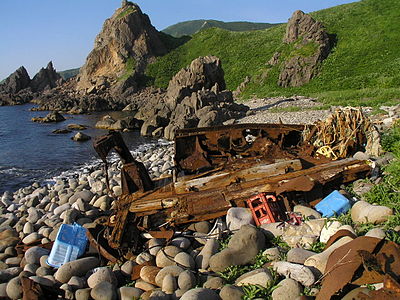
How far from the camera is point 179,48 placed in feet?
258

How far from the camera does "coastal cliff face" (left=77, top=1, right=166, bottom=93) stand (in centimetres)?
7026

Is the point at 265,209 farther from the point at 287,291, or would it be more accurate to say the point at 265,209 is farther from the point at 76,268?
the point at 76,268

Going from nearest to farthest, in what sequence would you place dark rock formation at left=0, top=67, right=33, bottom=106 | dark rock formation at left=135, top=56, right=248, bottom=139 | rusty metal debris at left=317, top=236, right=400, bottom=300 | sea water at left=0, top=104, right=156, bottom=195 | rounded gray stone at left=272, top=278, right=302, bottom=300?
rusty metal debris at left=317, top=236, right=400, bottom=300, rounded gray stone at left=272, top=278, right=302, bottom=300, sea water at left=0, top=104, right=156, bottom=195, dark rock formation at left=135, top=56, right=248, bottom=139, dark rock formation at left=0, top=67, right=33, bottom=106

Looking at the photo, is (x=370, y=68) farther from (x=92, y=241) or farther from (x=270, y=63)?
(x=92, y=241)

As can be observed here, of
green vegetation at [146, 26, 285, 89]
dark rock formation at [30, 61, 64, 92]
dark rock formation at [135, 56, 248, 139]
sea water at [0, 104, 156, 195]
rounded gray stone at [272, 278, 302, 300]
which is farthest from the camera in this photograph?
dark rock formation at [30, 61, 64, 92]

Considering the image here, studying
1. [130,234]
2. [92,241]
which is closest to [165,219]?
[130,234]

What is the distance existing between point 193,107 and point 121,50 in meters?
53.8

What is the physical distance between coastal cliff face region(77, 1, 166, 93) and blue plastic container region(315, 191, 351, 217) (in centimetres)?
6689

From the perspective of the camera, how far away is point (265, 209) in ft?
16.8

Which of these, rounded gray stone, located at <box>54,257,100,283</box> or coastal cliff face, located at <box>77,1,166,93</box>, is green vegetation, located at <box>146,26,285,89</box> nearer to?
coastal cliff face, located at <box>77,1,166,93</box>

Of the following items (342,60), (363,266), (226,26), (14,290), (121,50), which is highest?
(226,26)

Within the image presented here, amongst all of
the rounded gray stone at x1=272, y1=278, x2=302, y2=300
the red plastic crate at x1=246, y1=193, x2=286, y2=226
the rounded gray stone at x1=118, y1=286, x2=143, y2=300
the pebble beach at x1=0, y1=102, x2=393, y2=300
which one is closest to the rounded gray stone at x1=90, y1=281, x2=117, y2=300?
the pebble beach at x1=0, y1=102, x2=393, y2=300

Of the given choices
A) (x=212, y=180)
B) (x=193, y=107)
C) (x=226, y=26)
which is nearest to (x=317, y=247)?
(x=212, y=180)

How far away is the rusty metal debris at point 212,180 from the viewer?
543cm
